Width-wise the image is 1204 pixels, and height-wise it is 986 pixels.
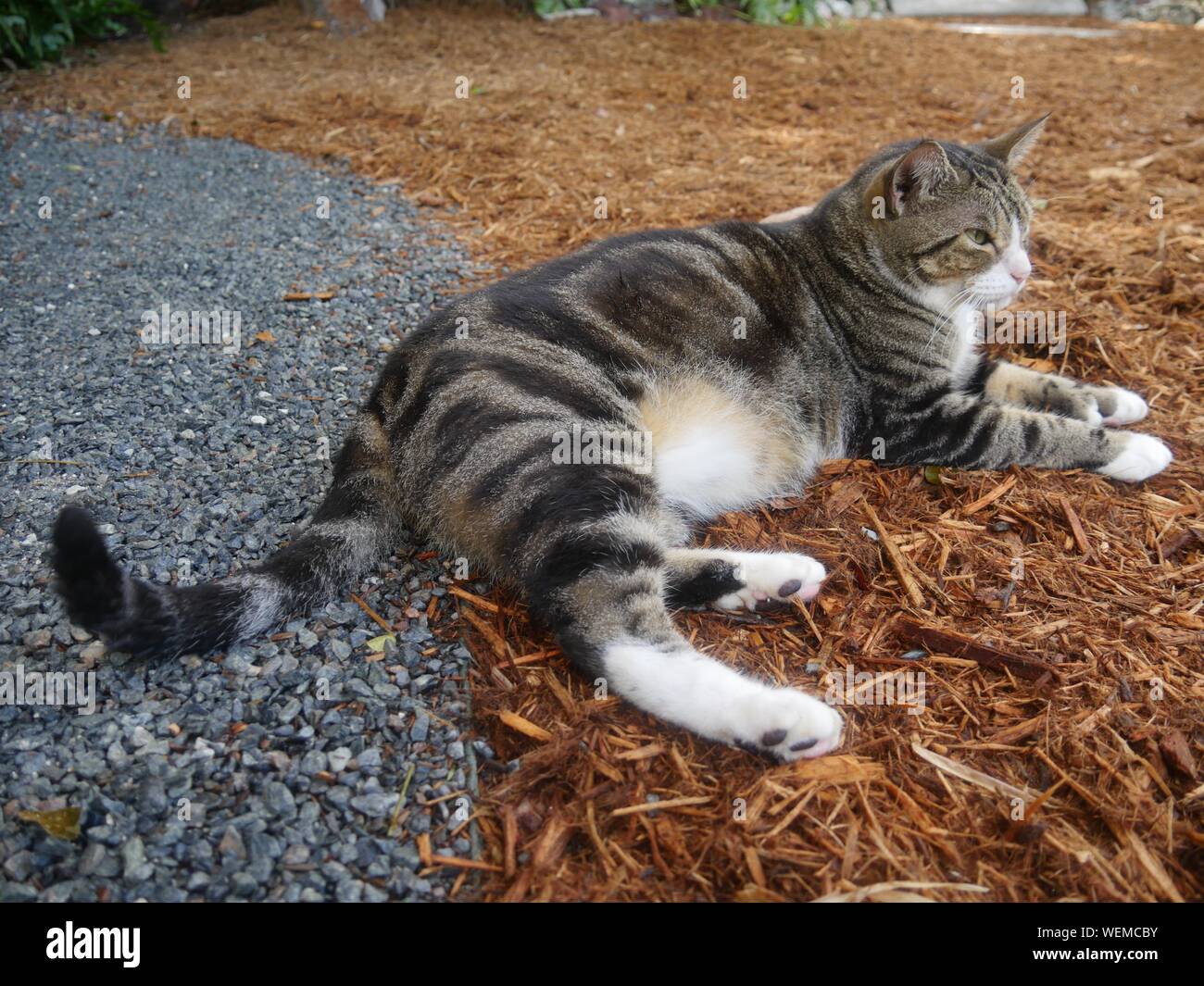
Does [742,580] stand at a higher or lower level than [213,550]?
lower

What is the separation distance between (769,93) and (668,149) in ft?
5.52

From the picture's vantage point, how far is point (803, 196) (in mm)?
5086

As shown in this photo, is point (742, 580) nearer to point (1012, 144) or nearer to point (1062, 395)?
point (1062, 395)

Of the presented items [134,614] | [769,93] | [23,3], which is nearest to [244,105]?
[23,3]

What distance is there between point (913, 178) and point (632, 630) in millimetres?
2052

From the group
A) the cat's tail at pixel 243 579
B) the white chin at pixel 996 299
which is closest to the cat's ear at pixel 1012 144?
the white chin at pixel 996 299

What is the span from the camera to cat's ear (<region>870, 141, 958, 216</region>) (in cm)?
310

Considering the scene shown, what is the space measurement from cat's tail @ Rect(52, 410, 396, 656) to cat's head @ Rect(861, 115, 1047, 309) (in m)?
2.05

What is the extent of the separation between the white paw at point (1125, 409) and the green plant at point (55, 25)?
7860 mm

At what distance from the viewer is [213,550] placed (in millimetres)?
2637

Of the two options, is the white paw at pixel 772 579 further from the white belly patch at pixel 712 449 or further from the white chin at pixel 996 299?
the white chin at pixel 996 299

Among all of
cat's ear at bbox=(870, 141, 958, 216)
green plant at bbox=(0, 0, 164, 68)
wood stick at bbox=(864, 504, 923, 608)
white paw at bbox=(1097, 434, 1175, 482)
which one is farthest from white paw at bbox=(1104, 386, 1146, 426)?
green plant at bbox=(0, 0, 164, 68)

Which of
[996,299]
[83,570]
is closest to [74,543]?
[83,570]

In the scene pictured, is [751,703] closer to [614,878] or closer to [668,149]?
[614,878]
